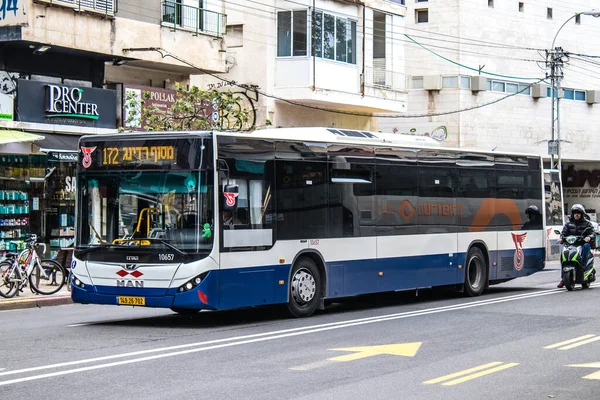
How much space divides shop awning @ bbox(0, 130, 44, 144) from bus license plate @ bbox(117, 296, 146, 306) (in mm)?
8721

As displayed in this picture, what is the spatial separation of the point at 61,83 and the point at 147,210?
12.6 meters

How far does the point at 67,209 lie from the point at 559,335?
16.7m

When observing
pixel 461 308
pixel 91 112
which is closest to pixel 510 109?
pixel 91 112

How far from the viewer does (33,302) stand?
1895 cm

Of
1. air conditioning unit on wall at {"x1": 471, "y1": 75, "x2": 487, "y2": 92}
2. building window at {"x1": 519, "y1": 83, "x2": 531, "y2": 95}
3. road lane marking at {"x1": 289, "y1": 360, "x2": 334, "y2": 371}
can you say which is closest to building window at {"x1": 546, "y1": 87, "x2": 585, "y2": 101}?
building window at {"x1": 519, "y1": 83, "x2": 531, "y2": 95}

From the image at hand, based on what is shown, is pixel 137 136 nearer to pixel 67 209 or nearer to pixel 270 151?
pixel 270 151

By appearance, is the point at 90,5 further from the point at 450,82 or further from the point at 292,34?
the point at 450,82

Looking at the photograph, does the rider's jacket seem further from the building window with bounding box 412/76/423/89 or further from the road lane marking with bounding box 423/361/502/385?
the building window with bounding box 412/76/423/89

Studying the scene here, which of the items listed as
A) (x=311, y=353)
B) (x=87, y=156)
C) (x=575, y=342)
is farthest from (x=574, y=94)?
(x=311, y=353)

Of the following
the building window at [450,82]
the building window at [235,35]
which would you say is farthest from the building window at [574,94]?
the building window at [235,35]

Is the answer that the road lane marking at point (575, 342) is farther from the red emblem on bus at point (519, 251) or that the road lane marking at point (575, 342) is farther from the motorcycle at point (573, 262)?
the red emblem on bus at point (519, 251)

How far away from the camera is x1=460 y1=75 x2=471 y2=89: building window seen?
5238cm

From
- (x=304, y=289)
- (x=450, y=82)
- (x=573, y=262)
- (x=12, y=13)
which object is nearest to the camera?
(x=304, y=289)

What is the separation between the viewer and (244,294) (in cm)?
1472
